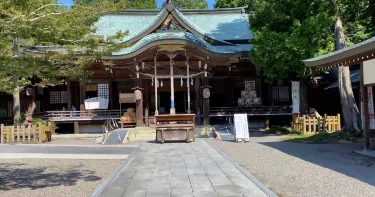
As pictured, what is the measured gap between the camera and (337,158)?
10.6 m

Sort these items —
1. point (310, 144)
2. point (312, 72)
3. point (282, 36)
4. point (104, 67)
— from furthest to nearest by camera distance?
point (104, 67) < point (312, 72) < point (282, 36) < point (310, 144)

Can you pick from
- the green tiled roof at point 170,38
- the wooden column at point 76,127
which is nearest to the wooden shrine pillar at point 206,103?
the green tiled roof at point 170,38

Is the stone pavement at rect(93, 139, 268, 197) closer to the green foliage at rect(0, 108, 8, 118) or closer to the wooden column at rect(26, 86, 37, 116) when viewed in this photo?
the wooden column at rect(26, 86, 37, 116)

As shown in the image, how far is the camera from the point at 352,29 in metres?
19.0

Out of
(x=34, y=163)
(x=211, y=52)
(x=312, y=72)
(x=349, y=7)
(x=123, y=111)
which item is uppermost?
(x=349, y=7)

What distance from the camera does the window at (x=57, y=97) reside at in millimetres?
24078

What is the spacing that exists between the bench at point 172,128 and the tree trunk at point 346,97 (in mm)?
6828

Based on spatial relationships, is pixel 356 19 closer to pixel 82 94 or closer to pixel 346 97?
pixel 346 97

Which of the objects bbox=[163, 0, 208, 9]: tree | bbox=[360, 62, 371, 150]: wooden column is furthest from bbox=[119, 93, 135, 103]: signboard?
bbox=[163, 0, 208, 9]: tree

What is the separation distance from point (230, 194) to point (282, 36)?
1201 cm

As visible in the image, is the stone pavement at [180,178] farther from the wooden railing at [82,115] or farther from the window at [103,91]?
the window at [103,91]

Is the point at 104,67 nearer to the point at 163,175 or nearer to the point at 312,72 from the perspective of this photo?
the point at 312,72

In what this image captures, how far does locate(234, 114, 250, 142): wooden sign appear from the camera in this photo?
1565 cm

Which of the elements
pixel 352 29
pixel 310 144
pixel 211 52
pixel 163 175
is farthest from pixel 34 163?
pixel 352 29
